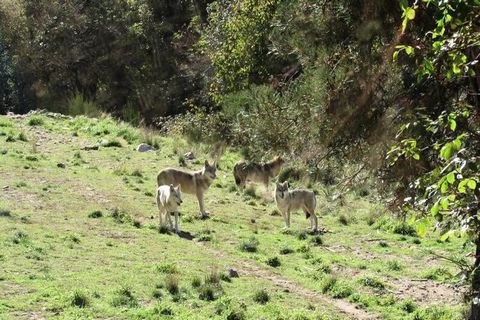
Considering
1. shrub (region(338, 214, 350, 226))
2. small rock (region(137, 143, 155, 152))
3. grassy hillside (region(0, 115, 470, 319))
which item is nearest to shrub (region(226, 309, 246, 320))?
grassy hillside (region(0, 115, 470, 319))

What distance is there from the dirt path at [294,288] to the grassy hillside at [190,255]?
0.03m

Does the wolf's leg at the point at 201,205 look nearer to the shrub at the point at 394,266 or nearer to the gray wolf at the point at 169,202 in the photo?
the gray wolf at the point at 169,202

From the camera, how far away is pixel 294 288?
1305 centimetres

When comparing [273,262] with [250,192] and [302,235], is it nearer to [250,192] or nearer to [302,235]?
[302,235]

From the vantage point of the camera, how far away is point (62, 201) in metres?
17.9

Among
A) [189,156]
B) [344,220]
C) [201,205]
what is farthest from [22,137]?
[344,220]

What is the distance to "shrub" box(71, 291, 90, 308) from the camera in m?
10.4

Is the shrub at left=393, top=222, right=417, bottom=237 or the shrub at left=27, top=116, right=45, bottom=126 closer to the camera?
the shrub at left=393, top=222, right=417, bottom=237

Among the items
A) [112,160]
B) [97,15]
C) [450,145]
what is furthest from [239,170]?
[97,15]

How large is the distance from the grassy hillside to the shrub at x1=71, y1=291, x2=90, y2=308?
0.02 m

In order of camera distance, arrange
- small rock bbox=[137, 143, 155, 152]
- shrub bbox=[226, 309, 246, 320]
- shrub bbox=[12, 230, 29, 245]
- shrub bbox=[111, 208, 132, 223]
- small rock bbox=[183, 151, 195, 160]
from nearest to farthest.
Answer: shrub bbox=[226, 309, 246, 320] → shrub bbox=[12, 230, 29, 245] → shrub bbox=[111, 208, 132, 223] → small rock bbox=[183, 151, 195, 160] → small rock bbox=[137, 143, 155, 152]

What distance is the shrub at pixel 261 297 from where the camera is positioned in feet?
38.5

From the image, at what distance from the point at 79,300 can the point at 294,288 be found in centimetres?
426

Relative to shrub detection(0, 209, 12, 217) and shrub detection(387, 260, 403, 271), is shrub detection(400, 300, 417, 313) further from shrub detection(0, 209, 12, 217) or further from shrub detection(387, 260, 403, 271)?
shrub detection(0, 209, 12, 217)
